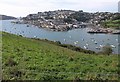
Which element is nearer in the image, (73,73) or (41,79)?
(41,79)

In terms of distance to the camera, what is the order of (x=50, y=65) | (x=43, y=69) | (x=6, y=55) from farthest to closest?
(x=6, y=55), (x=50, y=65), (x=43, y=69)

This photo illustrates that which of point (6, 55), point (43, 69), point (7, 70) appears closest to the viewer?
point (7, 70)

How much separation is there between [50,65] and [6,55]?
346 cm

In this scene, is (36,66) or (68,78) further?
(36,66)

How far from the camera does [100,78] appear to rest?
1459cm

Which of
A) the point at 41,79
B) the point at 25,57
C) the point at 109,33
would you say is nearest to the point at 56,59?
the point at 25,57

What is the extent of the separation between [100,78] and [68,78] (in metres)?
1.51

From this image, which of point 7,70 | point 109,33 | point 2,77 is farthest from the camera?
point 109,33

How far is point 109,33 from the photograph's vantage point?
187 meters

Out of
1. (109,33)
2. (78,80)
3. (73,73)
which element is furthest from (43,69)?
(109,33)

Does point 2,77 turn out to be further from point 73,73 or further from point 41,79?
point 73,73

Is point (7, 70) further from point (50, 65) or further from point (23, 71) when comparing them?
point (50, 65)

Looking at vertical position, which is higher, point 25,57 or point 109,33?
point 25,57

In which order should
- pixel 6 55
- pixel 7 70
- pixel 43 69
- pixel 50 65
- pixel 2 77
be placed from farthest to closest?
pixel 6 55
pixel 50 65
pixel 43 69
pixel 7 70
pixel 2 77
